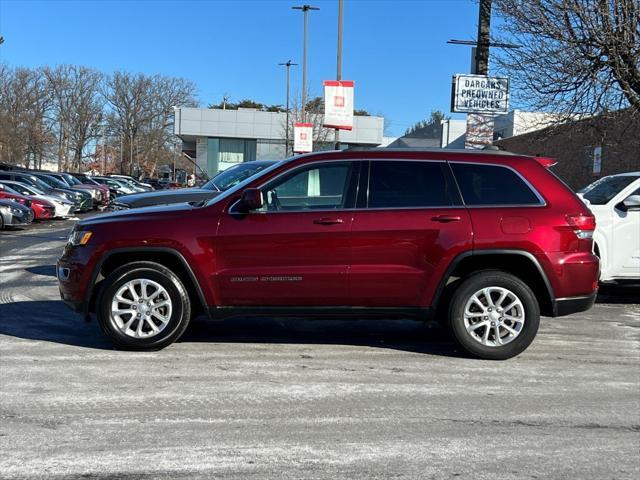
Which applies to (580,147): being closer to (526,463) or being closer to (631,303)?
(631,303)

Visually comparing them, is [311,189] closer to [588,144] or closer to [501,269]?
[501,269]

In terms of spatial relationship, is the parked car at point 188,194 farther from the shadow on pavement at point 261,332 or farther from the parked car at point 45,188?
the parked car at point 45,188

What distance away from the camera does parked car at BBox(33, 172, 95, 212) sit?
1072 inches

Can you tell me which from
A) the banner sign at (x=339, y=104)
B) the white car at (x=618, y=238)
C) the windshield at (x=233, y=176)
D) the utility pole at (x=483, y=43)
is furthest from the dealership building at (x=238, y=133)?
the white car at (x=618, y=238)

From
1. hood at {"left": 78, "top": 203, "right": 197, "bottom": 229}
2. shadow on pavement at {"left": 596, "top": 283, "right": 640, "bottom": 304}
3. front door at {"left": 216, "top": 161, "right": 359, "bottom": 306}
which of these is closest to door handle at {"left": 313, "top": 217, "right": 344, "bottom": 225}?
front door at {"left": 216, "top": 161, "right": 359, "bottom": 306}

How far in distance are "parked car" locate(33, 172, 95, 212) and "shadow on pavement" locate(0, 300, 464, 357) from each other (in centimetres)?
2031

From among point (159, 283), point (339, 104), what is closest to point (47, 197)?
point (339, 104)

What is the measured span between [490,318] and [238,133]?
45823mm

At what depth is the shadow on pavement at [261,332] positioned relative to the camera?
6297 millimetres

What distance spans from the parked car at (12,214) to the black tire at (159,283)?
14.4 meters

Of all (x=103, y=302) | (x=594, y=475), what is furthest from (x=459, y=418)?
(x=103, y=302)

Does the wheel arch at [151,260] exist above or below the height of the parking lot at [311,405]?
above

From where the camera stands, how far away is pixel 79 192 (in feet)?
89.6

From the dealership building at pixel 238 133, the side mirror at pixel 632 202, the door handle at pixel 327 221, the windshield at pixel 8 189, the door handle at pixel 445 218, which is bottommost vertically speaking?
the door handle at pixel 327 221
